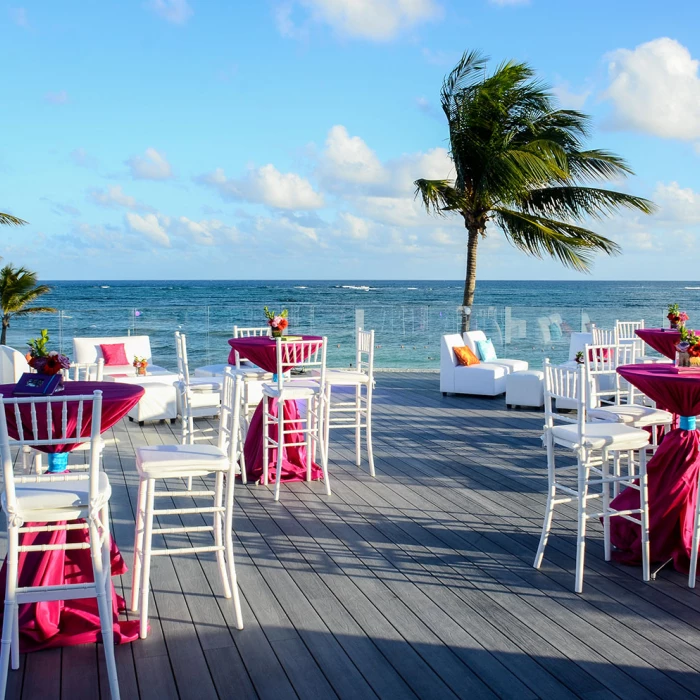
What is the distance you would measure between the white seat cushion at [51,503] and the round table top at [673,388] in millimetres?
2783

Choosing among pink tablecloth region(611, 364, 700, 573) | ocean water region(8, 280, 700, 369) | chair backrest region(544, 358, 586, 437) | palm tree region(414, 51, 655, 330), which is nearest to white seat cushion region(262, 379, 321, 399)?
chair backrest region(544, 358, 586, 437)

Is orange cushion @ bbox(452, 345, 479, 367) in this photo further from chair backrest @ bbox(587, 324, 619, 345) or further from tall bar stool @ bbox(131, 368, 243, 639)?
tall bar stool @ bbox(131, 368, 243, 639)

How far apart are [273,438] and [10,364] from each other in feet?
6.45

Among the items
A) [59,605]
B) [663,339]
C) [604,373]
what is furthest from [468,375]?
[59,605]

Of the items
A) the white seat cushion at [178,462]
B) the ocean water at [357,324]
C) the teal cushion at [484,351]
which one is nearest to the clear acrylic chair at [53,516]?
the white seat cushion at [178,462]

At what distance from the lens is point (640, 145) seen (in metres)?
19.6

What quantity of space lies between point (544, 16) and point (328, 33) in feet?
12.8

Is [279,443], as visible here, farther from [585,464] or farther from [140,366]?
[140,366]

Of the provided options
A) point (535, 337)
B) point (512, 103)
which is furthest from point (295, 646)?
point (512, 103)

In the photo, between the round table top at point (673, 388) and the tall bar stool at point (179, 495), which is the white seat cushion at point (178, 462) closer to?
the tall bar stool at point (179, 495)

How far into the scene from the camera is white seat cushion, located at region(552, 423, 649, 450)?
365cm

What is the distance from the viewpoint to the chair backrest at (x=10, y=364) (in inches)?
198

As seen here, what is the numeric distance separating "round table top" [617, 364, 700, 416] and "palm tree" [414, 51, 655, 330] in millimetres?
6982

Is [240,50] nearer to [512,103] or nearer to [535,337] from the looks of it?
[512,103]
